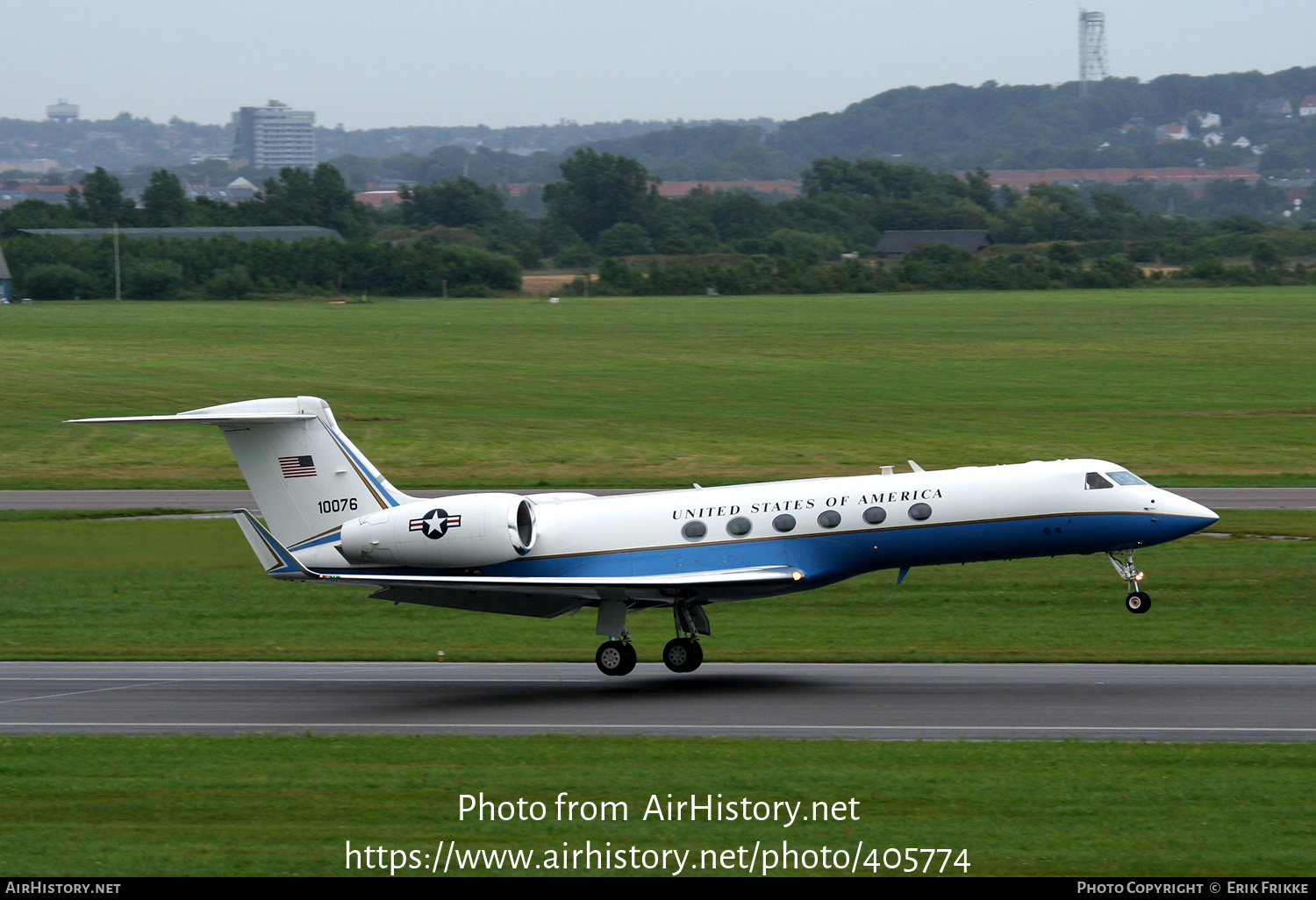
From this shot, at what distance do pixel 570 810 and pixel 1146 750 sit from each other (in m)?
7.70

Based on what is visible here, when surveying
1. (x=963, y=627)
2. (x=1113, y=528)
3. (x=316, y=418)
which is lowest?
(x=963, y=627)

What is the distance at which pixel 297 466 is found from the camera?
2688 cm

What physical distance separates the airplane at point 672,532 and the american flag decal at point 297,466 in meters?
0.02

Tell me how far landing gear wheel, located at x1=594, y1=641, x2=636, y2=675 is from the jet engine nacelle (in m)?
2.24

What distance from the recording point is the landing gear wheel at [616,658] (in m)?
25.9

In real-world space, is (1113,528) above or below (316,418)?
below

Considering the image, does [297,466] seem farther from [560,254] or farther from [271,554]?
[560,254]

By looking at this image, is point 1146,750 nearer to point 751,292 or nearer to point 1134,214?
point 751,292

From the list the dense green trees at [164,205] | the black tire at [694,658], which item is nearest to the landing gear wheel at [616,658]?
the black tire at [694,658]

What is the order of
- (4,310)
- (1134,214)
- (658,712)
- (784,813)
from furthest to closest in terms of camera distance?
1. (1134,214)
2. (4,310)
3. (658,712)
4. (784,813)

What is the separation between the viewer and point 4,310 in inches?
4705

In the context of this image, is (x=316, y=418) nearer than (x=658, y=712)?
No

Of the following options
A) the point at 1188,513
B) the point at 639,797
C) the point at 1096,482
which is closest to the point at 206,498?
the point at 1096,482
